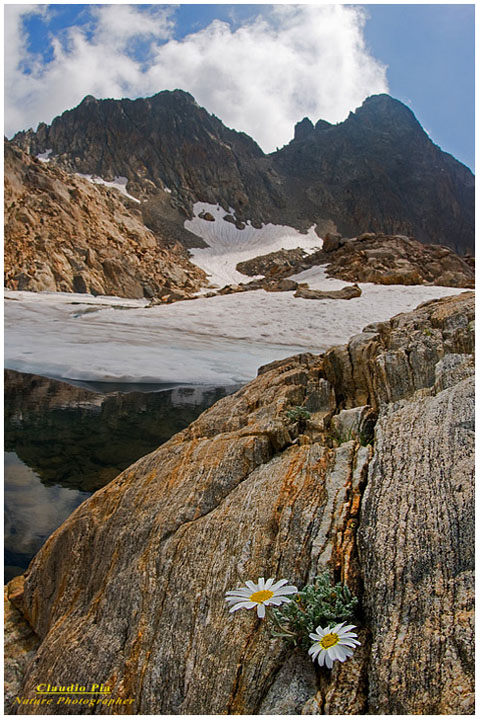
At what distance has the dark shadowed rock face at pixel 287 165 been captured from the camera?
6438 centimetres

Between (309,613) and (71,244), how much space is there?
32.6 m

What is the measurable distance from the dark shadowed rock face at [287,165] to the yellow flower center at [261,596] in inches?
2264

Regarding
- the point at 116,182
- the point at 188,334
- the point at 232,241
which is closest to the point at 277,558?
the point at 188,334

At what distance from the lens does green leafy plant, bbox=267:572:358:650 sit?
1.70m

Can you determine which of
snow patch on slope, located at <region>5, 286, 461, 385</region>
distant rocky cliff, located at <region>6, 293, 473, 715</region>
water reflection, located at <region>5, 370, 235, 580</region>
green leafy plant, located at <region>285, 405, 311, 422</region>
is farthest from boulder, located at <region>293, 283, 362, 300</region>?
green leafy plant, located at <region>285, 405, 311, 422</region>

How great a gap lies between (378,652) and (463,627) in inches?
13.0

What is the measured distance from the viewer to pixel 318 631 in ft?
5.36

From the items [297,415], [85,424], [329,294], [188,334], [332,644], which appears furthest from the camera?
[329,294]

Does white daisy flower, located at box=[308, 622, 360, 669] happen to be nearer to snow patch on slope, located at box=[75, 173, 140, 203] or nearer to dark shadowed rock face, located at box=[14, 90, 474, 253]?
dark shadowed rock face, located at box=[14, 90, 474, 253]

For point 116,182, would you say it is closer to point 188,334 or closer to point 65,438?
point 188,334

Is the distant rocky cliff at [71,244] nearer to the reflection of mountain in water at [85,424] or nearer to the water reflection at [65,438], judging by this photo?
the reflection of mountain in water at [85,424]

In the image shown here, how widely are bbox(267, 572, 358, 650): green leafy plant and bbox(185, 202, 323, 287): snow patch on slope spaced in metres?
44.0

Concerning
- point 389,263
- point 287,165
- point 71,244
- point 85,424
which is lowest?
point 85,424

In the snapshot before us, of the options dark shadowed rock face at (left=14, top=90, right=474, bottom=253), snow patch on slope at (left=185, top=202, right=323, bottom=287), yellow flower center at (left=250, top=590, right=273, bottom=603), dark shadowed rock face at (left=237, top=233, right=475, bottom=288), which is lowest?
yellow flower center at (left=250, top=590, right=273, bottom=603)
